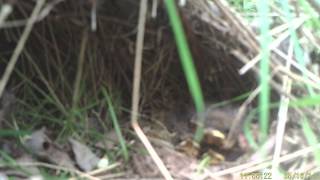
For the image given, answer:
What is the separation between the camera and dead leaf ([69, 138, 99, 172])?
1.00 meters

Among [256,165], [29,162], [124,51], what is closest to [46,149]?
[29,162]

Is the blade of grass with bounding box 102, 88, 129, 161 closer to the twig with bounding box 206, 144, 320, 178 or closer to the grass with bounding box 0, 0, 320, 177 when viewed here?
the grass with bounding box 0, 0, 320, 177

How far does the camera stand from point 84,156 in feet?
3.35

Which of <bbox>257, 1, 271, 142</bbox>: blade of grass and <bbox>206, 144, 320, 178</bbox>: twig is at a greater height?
<bbox>257, 1, 271, 142</bbox>: blade of grass

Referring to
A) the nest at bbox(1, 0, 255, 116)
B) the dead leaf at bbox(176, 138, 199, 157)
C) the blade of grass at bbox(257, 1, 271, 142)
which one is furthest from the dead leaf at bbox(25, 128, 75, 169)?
the blade of grass at bbox(257, 1, 271, 142)

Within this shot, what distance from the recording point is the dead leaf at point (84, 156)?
100cm

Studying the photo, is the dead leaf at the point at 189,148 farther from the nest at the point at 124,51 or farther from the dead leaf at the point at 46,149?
the dead leaf at the point at 46,149

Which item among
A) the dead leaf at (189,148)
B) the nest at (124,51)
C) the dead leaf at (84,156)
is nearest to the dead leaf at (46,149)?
the dead leaf at (84,156)

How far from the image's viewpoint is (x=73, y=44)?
1099 mm

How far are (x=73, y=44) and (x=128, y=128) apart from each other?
21cm

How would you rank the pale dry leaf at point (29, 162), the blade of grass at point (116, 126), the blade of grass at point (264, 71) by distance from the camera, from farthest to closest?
the blade of grass at point (116, 126) < the pale dry leaf at point (29, 162) < the blade of grass at point (264, 71)

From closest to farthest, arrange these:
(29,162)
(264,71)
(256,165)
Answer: (264,71) < (29,162) < (256,165)

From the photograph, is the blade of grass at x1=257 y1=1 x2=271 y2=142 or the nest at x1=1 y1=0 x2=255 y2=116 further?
the nest at x1=1 y1=0 x2=255 y2=116

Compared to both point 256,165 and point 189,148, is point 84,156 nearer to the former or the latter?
point 189,148
